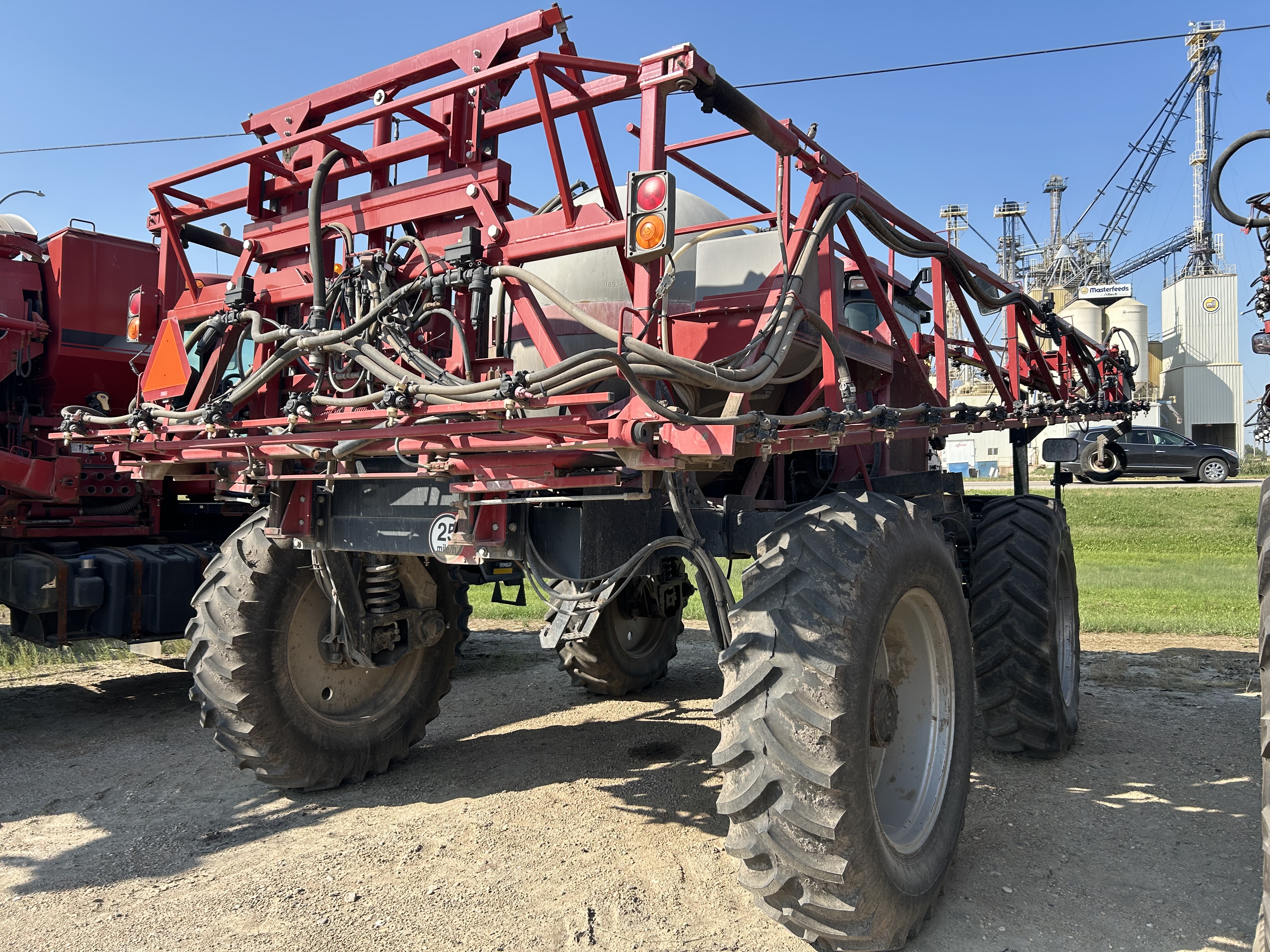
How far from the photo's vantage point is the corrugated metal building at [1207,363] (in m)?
39.8

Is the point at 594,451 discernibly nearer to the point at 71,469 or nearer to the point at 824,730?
the point at 824,730

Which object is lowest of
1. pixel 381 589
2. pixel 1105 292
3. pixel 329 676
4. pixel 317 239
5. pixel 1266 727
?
pixel 329 676

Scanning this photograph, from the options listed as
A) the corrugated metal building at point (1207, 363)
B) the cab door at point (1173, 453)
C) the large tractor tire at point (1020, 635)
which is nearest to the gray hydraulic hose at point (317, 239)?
the large tractor tire at point (1020, 635)

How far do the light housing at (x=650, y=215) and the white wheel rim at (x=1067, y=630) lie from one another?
3824 millimetres

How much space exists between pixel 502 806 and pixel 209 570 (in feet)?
6.10

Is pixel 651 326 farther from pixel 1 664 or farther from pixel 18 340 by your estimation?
pixel 1 664

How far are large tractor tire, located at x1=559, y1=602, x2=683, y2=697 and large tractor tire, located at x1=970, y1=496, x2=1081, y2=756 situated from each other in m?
2.17

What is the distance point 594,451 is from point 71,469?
4.74 m

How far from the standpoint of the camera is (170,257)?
438 cm

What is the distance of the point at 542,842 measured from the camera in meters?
4.00

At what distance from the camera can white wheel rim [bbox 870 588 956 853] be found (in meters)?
3.63

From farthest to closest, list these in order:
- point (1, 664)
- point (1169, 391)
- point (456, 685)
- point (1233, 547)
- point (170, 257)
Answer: point (1169, 391), point (1233, 547), point (1, 664), point (456, 685), point (170, 257)

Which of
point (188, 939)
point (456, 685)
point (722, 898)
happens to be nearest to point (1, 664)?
point (456, 685)

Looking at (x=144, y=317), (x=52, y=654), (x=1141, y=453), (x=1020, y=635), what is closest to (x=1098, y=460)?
(x=1020, y=635)
